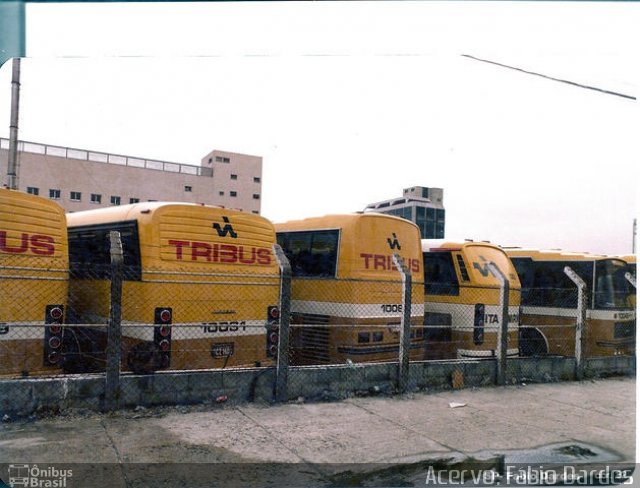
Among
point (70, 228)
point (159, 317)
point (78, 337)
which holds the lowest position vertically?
point (78, 337)

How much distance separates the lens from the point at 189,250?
6934 mm

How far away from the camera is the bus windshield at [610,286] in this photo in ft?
35.4

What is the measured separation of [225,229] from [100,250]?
209 centimetres

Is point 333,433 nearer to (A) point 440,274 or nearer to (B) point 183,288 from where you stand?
(B) point 183,288

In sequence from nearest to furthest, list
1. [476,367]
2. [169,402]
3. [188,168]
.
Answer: [169,402], [476,367], [188,168]

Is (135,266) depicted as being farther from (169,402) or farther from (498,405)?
(498,405)

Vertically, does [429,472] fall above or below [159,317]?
below

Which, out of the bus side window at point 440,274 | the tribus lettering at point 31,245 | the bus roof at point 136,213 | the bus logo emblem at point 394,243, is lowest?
the bus side window at point 440,274

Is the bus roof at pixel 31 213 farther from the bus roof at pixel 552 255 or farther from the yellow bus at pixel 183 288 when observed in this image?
the bus roof at pixel 552 255

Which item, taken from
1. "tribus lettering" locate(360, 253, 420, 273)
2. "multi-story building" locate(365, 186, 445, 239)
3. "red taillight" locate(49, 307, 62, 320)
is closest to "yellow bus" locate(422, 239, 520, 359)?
"tribus lettering" locate(360, 253, 420, 273)

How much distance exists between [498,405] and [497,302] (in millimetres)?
3118

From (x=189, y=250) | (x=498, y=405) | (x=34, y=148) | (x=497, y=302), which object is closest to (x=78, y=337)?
(x=189, y=250)

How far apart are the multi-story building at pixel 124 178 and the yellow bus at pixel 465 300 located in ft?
160
